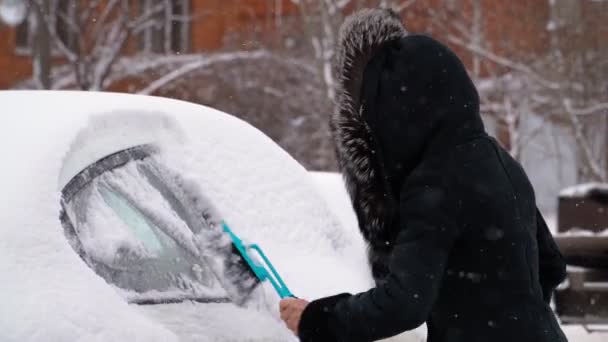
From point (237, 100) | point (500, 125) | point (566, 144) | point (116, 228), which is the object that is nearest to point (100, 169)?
point (116, 228)

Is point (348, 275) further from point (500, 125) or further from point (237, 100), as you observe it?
point (500, 125)

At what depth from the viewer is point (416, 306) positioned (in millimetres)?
1952

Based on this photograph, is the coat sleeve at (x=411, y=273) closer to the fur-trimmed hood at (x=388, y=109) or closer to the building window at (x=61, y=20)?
the fur-trimmed hood at (x=388, y=109)

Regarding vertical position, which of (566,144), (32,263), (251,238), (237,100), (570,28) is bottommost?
(566,144)

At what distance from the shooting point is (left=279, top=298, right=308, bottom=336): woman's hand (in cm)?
214

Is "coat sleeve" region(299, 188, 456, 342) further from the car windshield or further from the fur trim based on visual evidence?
the car windshield

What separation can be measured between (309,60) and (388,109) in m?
16.5

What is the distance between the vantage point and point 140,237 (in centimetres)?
240

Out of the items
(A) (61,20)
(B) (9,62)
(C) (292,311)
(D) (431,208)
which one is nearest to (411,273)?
(D) (431,208)

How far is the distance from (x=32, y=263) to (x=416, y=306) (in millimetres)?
796

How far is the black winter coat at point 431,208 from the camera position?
6.43ft

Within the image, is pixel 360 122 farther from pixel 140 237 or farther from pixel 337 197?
pixel 337 197

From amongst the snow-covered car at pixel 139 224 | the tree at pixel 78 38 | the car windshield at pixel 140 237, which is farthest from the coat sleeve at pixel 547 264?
the tree at pixel 78 38

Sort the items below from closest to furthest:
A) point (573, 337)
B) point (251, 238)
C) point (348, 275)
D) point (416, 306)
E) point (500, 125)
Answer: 1. point (416, 306)
2. point (251, 238)
3. point (348, 275)
4. point (573, 337)
5. point (500, 125)
